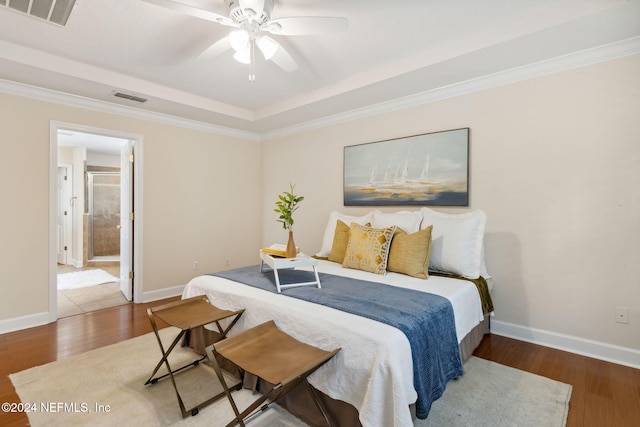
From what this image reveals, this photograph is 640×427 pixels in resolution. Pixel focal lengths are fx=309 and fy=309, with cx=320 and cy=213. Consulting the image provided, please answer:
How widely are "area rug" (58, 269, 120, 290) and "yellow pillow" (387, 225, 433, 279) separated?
4749 mm

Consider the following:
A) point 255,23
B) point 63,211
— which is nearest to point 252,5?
point 255,23

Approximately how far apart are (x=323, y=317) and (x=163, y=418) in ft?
3.65

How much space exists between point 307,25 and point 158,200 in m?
3.14

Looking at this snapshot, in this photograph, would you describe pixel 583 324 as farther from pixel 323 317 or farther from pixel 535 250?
pixel 323 317

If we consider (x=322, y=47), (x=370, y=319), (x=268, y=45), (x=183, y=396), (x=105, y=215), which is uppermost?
(x=322, y=47)

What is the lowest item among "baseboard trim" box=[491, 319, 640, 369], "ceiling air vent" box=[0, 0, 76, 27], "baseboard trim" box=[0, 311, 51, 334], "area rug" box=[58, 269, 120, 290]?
"area rug" box=[58, 269, 120, 290]

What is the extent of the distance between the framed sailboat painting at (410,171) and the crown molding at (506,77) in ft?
1.26

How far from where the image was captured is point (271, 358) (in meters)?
1.58

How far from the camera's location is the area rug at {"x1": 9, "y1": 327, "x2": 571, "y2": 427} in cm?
178

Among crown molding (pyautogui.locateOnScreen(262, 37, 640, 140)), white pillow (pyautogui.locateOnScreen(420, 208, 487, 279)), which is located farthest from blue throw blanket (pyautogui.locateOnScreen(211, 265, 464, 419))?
crown molding (pyautogui.locateOnScreen(262, 37, 640, 140))

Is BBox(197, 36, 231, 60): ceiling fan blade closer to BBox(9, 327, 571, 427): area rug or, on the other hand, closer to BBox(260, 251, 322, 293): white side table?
BBox(260, 251, 322, 293): white side table

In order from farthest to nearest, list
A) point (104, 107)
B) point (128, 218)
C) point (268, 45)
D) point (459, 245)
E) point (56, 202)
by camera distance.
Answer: point (128, 218) < point (104, 107) < point (56, 202) < point (459, 245) < point (268, 45)

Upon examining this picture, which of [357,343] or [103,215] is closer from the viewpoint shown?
[357,343]

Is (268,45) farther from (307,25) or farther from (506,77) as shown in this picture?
(506,77)
